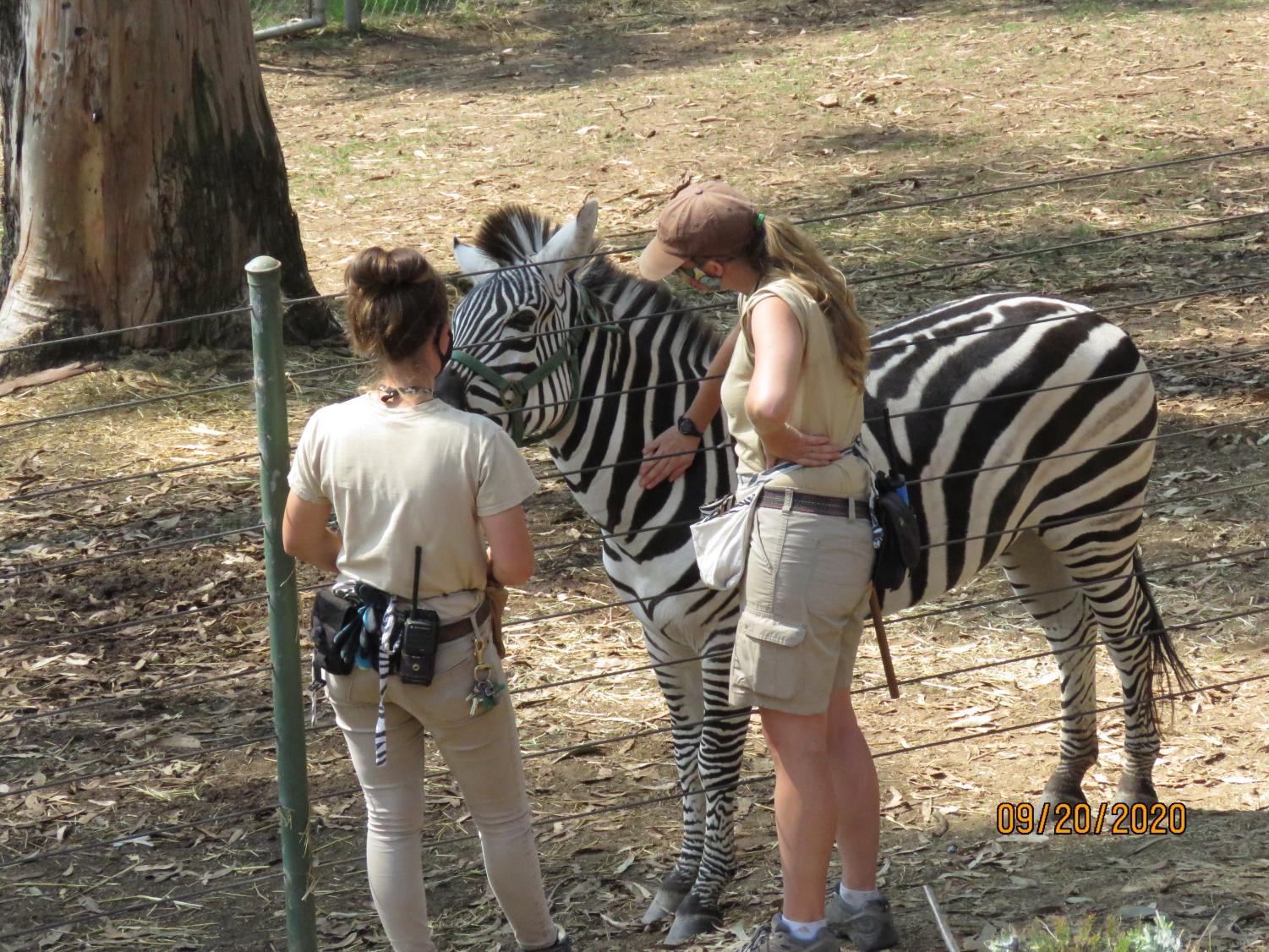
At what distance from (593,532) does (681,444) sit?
2.69 m

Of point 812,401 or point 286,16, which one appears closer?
point 812,401

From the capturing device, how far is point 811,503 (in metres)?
3.08

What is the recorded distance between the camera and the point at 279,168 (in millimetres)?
8367

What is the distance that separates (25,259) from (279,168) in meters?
1.54

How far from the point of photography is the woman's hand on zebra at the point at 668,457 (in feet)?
13.2

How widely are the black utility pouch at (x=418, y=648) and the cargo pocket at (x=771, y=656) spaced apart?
71 cm

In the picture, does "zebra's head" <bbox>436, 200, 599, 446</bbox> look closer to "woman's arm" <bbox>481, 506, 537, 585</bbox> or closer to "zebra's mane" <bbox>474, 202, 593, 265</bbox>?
"zebra's mane" <bbox>474, 202, 593, 265</bbox>

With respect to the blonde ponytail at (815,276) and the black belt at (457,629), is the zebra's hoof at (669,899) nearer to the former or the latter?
the black belt at (457,629)

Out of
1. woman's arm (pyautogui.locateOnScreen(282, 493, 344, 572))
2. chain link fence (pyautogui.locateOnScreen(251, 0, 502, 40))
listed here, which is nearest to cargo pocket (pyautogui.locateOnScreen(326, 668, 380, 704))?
woman's arm (pyautogui.locateOnScreen(282, 493, 344, 572))

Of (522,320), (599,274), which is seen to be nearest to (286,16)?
(599,274)

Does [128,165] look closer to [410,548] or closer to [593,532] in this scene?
[593,532]

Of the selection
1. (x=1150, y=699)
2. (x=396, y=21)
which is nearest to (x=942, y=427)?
(x=1150, y=699)

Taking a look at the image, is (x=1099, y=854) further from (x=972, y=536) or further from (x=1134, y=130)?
(x=1134, y=130)

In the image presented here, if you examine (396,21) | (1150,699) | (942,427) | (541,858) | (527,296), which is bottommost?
(541,858)
